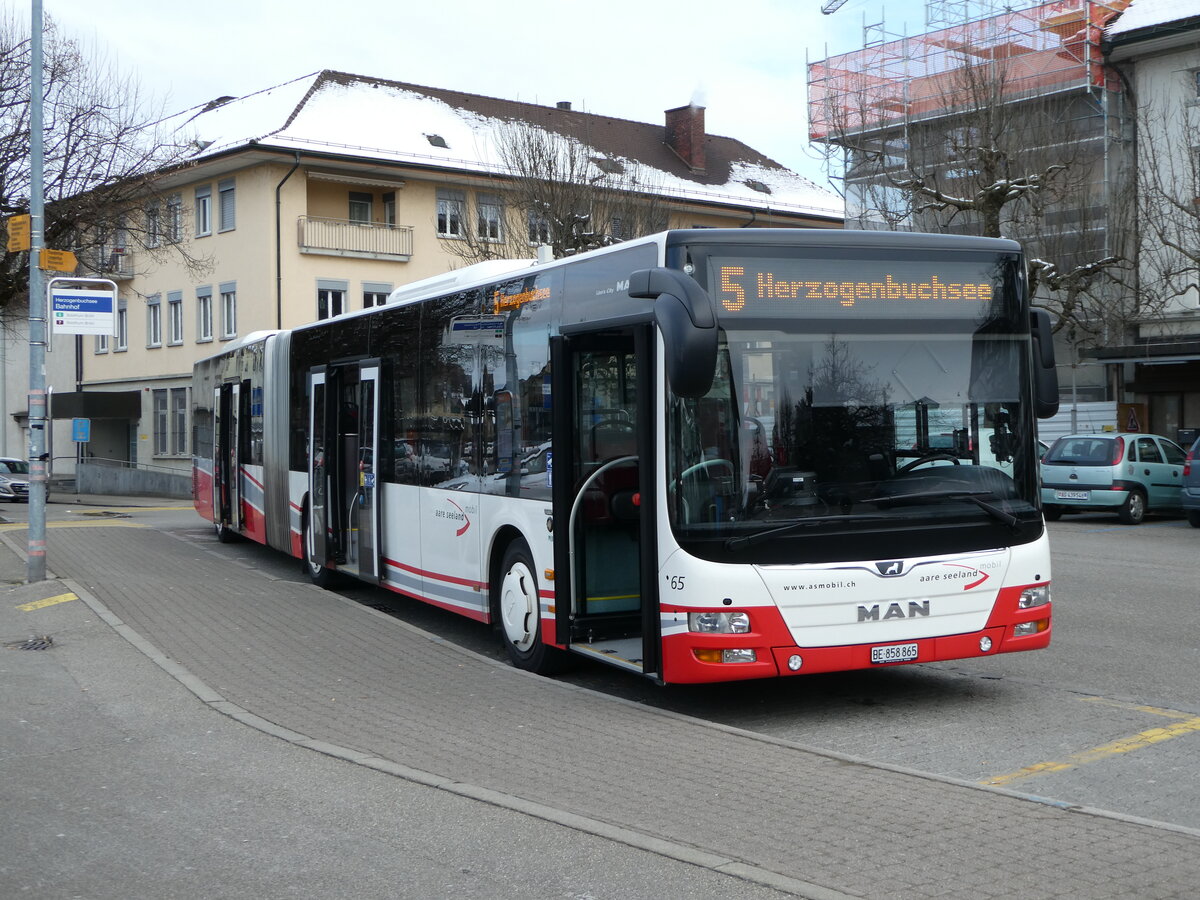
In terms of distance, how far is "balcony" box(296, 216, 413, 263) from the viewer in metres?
44.5

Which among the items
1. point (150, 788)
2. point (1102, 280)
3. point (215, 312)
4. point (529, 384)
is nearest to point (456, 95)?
point (215, 312)

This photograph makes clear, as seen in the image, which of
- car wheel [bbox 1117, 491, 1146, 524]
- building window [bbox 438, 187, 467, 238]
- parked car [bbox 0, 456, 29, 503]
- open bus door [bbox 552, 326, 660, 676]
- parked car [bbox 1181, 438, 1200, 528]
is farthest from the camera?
building window [bbox 438, 187, 467, 238]

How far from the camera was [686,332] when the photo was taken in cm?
739

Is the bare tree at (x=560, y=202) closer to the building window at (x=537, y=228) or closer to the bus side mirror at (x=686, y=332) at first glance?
the building window at (x=537, y=228)

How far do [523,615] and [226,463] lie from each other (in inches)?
446

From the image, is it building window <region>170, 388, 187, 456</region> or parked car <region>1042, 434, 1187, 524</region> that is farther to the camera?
building window <region>170, 388, 187, 456</region>

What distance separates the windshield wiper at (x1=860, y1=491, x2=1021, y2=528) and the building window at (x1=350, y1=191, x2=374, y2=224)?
4011cm

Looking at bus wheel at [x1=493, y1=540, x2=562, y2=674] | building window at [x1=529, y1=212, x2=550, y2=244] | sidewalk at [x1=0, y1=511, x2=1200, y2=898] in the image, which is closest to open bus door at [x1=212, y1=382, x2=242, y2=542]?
sidewalk at [x1=0, y1=511, x2=1200, y2=898]

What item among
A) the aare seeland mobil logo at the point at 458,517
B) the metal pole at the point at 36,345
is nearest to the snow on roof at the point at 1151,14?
the metal pole at the point at 36,345

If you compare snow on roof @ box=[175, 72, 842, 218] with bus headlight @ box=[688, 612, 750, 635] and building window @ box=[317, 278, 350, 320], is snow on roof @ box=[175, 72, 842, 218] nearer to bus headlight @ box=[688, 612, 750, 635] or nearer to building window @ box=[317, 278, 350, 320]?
building window @ box=[317, 278, 350, 320]

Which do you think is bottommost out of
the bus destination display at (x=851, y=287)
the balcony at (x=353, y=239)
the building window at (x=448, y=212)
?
the bus destination display at (x=851, y=287)

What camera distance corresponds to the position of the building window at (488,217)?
37875mm

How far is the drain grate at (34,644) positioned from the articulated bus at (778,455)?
3.83m

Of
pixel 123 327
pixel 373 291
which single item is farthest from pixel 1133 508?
pixel 123 327
